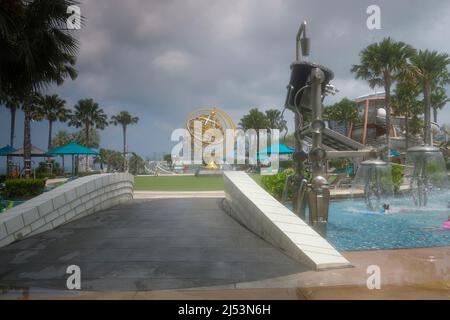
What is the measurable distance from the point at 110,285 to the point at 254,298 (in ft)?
5.80

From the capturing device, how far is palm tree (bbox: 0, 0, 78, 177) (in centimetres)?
988

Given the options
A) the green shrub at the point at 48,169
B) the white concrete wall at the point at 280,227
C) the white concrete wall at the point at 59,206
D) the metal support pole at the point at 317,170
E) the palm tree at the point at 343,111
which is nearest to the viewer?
the white concrete wall at the point at 280,227

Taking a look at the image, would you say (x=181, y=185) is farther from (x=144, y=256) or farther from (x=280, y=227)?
(x=144, y=256)

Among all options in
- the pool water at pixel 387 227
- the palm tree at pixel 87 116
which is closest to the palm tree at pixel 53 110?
the palm tree at pixel 87 116

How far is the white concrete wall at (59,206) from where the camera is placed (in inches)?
270

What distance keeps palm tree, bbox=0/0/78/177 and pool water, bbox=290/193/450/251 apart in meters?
9.50

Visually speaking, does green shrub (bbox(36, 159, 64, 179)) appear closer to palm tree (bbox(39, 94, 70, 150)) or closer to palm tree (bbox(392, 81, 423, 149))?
palm tree (bbox(39, 94, 70, 150))

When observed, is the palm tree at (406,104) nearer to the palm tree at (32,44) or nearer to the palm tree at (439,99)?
the palm tree at (439,99)

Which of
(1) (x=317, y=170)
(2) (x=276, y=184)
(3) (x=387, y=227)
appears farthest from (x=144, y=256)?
(2) (x=276, y=184)

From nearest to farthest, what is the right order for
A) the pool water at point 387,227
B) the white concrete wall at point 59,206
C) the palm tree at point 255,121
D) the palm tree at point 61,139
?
the white concrete wall at point 59,206, the pool water at point 387,227, the palm tree at point 255,121, the palm tree at point 61,139

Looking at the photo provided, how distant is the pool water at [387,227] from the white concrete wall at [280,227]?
165 centimetres

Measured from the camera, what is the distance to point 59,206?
8234 mm

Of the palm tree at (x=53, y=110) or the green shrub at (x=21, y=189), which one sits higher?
the palm tree at (x=53, y=110)

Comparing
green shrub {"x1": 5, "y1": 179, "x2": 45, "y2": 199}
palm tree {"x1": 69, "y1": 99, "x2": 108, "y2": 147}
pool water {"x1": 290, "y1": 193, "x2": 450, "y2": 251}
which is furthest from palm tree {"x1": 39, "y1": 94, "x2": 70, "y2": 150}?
pool water {"x1": 290, "y1": 193, "x2": 450, "y2": 251}
